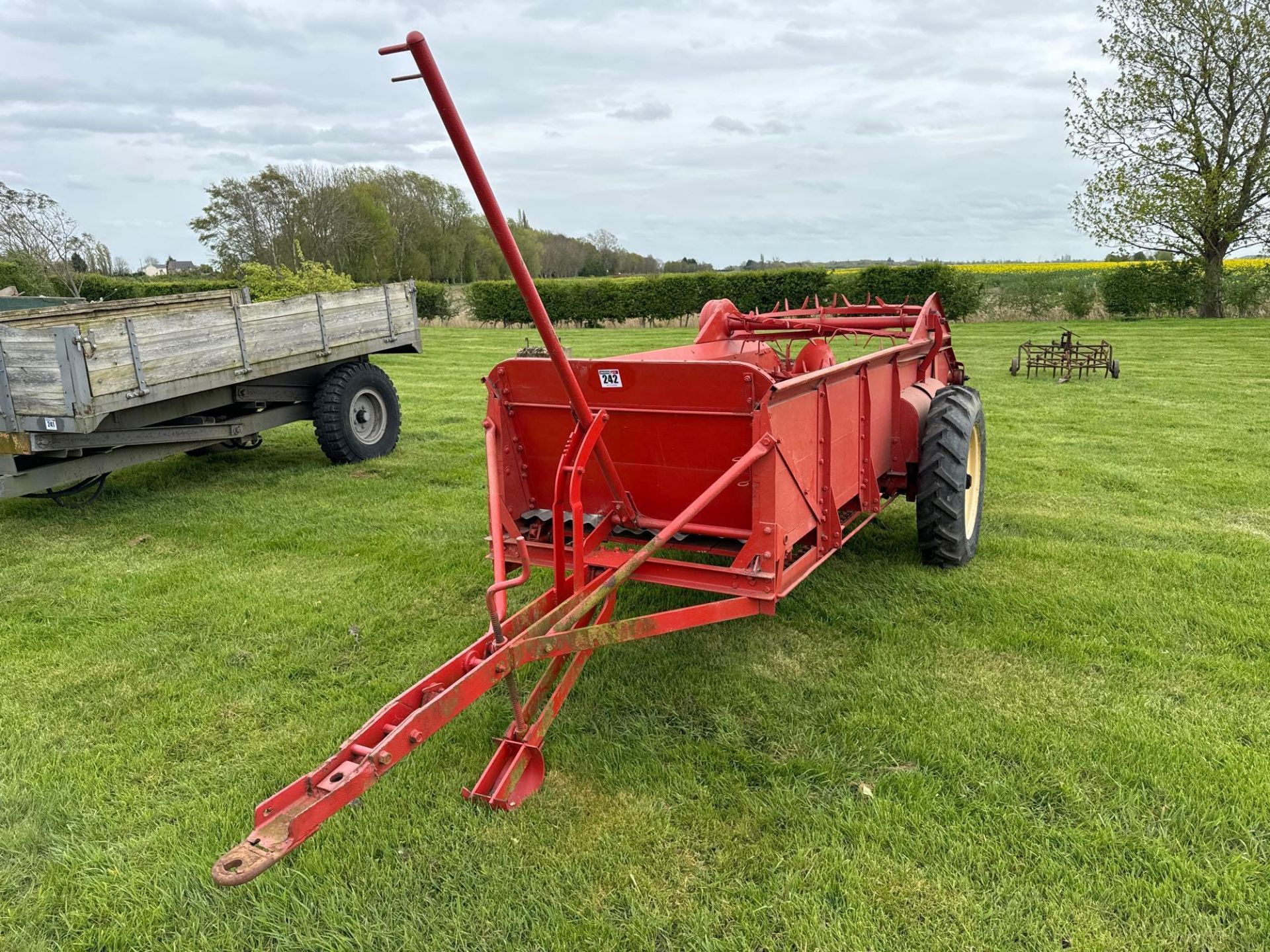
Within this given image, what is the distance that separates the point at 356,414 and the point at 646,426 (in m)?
5.70

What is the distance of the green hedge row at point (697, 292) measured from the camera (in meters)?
24.9

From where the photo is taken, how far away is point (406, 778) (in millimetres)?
3092

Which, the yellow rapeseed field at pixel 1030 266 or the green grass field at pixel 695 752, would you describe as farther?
the yellow rapeseed field at pixel 1030 266

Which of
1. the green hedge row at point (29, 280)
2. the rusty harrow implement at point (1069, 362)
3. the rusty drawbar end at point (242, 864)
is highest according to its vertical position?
the green hedge row at point (29, 280)

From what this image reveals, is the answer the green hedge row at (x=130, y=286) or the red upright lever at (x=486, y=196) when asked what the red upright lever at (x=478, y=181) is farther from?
the green hedge row at (x=130, y=286)

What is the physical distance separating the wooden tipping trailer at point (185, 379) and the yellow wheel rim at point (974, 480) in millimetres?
5630

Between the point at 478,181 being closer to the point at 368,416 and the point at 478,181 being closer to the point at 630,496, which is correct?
the point at 630,496

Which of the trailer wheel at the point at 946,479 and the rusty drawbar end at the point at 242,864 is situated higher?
the trailer wheel at the point at 946,479

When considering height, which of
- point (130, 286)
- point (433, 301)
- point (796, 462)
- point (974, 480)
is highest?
point (130, 286)

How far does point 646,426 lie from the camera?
144 inches

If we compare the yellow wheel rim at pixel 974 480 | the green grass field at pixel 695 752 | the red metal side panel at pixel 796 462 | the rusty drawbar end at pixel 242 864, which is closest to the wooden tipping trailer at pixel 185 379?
the green grass field at pixel 695 752

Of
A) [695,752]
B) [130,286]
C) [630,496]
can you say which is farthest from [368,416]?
[130,286]

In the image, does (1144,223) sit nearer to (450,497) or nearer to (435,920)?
(450,497)

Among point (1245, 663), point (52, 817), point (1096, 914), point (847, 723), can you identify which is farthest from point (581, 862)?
point (1245, 663)
